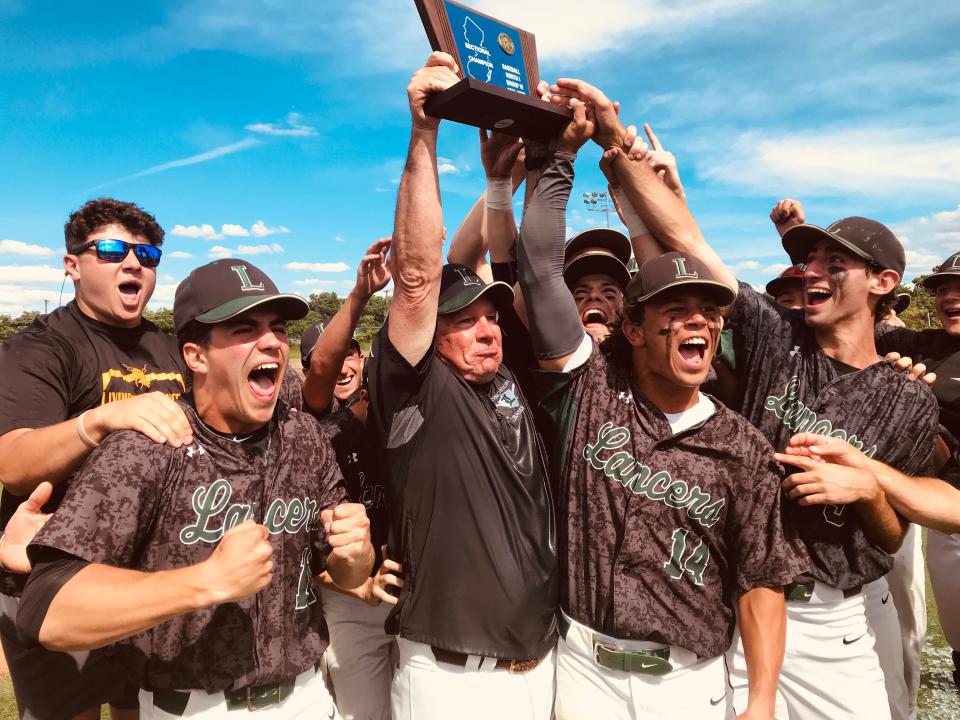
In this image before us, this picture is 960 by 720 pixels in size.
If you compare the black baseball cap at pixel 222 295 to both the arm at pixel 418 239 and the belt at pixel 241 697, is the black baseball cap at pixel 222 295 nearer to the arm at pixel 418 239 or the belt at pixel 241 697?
the arm at pixel 418 239

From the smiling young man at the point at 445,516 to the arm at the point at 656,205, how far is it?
0.89m

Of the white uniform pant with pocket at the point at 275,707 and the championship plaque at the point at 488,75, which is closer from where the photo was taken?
the white uniform pant with pocket at the point at 275,707

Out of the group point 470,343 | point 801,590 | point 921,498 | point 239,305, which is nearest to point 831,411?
point 921,498

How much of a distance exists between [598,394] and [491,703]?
4.62 ft

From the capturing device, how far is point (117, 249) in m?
3.52

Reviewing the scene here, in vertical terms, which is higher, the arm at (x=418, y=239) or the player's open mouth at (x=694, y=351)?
the arm at (x=418, y=239)

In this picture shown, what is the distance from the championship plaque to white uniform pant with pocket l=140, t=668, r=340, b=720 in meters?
2.42

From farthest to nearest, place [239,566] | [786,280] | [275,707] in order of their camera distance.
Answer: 1. [786,280]
2. [275,707]
3. [239,566]

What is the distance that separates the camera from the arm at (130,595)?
5.82 ft

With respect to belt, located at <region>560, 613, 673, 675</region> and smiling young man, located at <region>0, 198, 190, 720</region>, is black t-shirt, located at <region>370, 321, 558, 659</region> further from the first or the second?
smiling young man, located at <region>0, 198, 190, 720</region>

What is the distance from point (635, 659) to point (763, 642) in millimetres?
568

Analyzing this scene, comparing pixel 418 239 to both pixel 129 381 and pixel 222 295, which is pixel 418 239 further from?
pixel 129 381

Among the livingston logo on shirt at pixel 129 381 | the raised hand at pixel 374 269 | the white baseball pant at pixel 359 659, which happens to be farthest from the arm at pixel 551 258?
the white baseball pant at pixel 359 659

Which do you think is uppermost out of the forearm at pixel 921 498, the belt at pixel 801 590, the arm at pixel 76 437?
the arm at pixel 76 437
